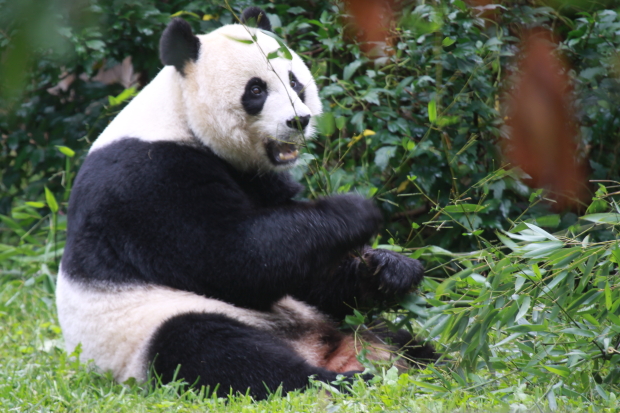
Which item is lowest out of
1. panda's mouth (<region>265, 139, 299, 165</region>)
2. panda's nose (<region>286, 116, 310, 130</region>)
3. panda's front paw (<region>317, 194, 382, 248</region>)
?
panda's front paw (<region>317, 194, 382, 248</region>)

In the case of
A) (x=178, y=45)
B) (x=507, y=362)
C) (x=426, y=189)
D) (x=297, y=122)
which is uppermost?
(x=178, y=45)

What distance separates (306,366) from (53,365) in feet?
5.13

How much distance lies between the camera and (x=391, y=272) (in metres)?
3.36

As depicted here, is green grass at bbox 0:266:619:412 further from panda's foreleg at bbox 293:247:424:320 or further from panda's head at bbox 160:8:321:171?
panda's head at bbox 160:8:321:171

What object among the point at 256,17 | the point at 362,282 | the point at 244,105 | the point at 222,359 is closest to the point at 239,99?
the point at 244,105

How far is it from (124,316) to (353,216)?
122 cm

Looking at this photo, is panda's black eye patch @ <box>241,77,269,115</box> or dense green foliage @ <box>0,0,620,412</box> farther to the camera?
panda's black eye patch @ <box>241,77,269,115</box>

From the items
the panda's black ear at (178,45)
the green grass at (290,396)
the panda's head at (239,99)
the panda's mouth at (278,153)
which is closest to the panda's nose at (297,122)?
the panda's head at (239,99)

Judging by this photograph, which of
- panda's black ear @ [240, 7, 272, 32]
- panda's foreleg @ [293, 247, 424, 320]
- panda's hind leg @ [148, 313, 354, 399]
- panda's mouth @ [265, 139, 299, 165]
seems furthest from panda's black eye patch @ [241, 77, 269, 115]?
panda's hind leg @ [148, 313, 354, 399]

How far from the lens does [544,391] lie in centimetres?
257

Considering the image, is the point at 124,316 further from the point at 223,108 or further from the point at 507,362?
the point at 507,362

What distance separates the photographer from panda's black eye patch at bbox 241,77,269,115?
11.0 feet

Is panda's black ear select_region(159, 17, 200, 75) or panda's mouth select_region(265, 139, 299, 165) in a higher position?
panda's black ear select_region(159, 17, 200, 75)

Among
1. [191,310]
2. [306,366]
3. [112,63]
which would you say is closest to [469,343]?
[306,366]
